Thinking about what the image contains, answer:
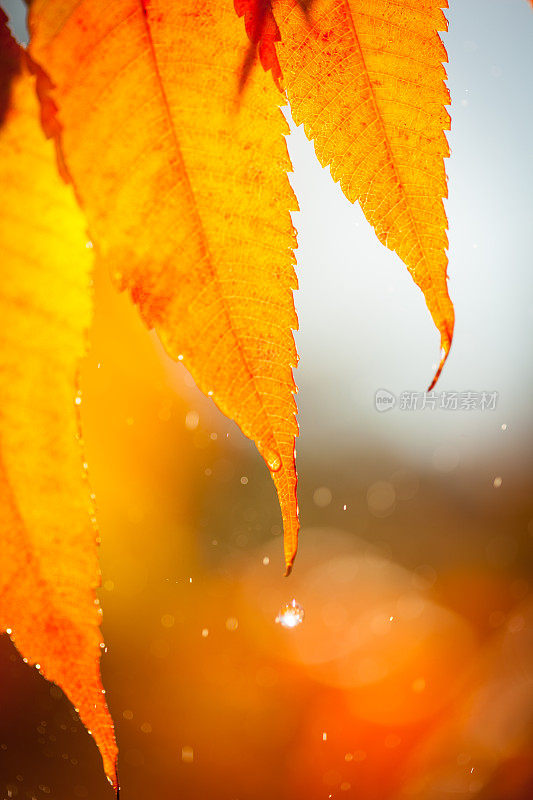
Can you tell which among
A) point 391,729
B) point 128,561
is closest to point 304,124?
point 128,561

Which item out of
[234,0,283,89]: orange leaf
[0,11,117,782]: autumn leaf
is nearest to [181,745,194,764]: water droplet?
[0,11,117,782]: autumn leaf

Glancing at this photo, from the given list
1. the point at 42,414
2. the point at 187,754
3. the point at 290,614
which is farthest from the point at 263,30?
the point at 187,754

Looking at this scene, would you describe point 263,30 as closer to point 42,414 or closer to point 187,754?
point 42,414

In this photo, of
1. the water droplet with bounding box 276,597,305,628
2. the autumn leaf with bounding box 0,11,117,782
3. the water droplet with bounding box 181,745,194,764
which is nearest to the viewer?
the autumn leaf with bounding box 0,11,117,782

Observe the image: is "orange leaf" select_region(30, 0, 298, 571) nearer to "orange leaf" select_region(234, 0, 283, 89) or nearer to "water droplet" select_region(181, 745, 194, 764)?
"orange leaf" select_region(234, 0, 283, 89)

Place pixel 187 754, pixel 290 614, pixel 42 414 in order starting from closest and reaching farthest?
pixel 42 414, pixel 290 614, pixel 187 754

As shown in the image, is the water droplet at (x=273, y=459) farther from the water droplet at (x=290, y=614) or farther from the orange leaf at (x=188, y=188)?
the water droplet at (x=290, y=614)
